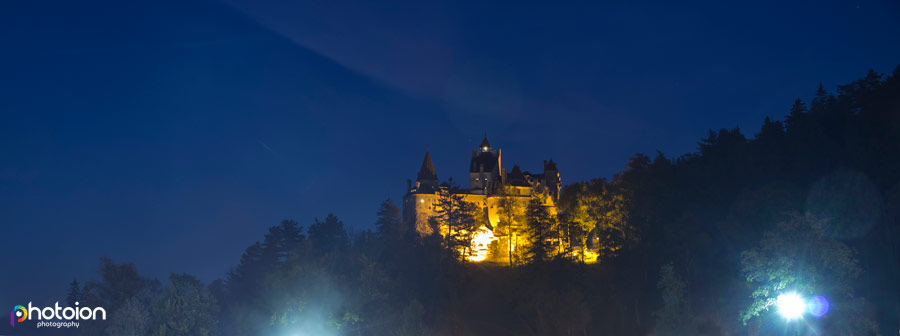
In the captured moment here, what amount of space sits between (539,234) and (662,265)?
15.2 m

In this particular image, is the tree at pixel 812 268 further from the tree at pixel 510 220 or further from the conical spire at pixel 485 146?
the conical spire at pixel 485 146

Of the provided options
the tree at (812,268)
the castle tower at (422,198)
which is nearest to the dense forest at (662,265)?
the tree at (812,268)

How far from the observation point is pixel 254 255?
75.2 metres

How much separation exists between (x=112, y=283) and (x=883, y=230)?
211ft

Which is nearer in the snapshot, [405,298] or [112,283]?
[405,298]

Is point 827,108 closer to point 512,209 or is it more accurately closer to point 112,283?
point 512,209

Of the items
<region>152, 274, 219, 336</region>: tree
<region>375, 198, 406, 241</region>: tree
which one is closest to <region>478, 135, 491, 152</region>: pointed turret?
<region>375, 198, 406, 241</region>: tree

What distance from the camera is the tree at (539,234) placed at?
50809mm

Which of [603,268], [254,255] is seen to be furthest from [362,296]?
[254,255]

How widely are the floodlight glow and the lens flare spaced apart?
0.93 feet

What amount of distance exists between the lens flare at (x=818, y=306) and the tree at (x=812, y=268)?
208 millimetres

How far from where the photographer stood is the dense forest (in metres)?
26.8

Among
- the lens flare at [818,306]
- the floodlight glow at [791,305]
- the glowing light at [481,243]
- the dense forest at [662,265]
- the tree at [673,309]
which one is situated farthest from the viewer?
the glowing light at [481,243]

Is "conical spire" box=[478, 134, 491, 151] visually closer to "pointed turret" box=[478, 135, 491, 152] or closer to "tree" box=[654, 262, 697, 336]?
"pointed turret" box=[478, 135, 491, 152]
